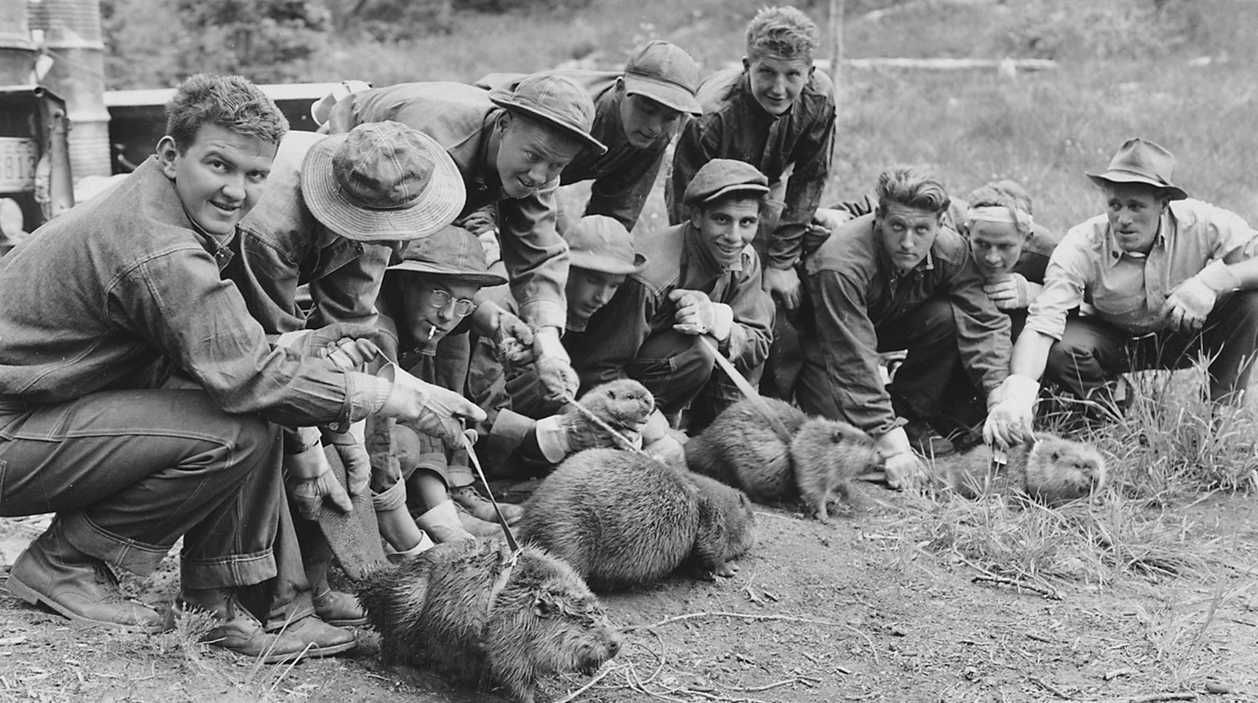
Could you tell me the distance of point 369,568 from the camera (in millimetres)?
4473

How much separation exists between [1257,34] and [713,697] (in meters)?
13.5

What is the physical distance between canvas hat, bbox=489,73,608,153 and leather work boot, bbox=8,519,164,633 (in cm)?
246

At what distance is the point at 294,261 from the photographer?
4.32 metres

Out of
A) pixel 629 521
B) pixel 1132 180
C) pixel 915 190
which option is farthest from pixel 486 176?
pixel 1132 180

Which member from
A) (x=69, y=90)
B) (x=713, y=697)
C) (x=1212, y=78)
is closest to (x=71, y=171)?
(x=69, y=90)

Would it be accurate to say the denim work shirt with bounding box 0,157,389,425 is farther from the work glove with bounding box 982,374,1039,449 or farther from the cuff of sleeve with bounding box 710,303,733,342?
the work glove with bounding box 982,374,1039,449

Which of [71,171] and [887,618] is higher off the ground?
[71,171]

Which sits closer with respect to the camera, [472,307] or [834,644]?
[834,644]

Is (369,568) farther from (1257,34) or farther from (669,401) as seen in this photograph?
(1257,34)

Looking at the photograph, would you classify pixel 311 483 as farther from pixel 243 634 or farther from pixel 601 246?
pixel 601 246

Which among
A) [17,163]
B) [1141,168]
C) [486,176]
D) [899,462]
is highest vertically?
[1141,168]

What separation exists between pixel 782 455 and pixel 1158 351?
8.03 ft

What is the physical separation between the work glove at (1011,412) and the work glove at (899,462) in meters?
0.40

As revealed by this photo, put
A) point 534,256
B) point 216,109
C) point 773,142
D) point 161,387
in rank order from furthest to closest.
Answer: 1. point 773,142
2. point 534,256
3. point 161,387
4. point 216,109
